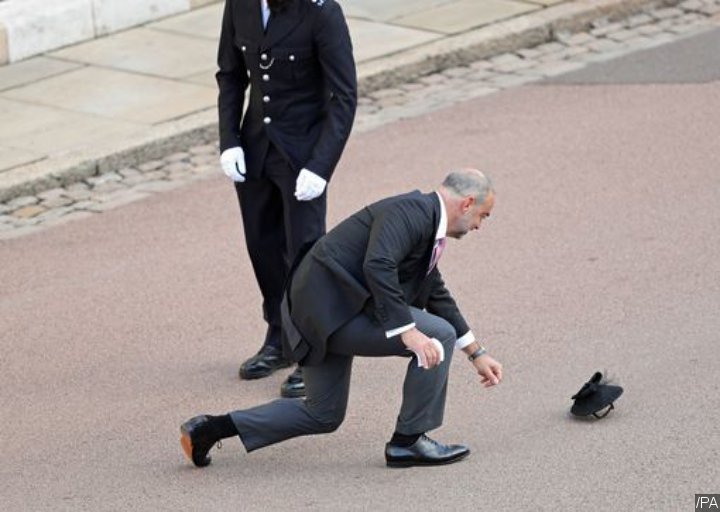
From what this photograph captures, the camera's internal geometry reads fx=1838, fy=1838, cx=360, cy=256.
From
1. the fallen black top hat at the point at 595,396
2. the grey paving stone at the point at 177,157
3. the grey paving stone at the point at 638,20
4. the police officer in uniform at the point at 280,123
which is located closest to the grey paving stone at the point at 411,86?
the grey paving stone at the point at 177,157

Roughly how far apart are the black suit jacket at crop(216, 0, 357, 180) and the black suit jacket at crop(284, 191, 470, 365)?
0.96m

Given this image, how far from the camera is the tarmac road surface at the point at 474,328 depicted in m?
7.14

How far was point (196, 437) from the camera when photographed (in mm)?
7258

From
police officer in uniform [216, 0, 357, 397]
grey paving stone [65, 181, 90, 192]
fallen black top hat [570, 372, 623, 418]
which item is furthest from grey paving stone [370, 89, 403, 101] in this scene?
fallen black top hat [570, 372, 623, 418]

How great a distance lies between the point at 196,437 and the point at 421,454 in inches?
35.1

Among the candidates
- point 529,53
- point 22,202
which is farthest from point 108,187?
point 529,53

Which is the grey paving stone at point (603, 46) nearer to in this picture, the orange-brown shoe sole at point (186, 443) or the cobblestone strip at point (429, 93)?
the cobblestone strip at point (429, 93)

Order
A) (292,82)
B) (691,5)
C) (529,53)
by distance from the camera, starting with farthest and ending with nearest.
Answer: (691,5) < (529,53) < (292,82)

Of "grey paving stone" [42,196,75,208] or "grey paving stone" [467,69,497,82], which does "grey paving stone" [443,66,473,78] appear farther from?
"grey paving stone" [42,196,75,208]

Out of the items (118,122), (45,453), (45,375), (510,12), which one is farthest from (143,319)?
(510,12)

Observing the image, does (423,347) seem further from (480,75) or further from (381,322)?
(480,75)

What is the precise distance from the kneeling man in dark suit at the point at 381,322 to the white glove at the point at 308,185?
29.7 inches

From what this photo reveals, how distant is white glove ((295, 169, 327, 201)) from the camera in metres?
7.90

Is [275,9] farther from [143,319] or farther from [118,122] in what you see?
[118,122]
